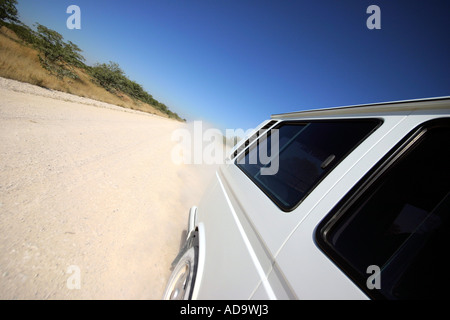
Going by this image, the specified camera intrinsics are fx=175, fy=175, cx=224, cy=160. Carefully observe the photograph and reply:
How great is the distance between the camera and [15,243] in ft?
6.36

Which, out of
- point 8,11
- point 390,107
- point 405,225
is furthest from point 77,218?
point 8,11

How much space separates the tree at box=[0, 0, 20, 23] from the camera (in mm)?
16750

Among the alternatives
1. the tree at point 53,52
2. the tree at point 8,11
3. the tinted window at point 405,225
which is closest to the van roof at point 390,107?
the tinted window at point 405,225

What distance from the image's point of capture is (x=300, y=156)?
1.66m

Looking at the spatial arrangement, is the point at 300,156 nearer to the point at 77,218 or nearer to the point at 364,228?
the point at 364,228

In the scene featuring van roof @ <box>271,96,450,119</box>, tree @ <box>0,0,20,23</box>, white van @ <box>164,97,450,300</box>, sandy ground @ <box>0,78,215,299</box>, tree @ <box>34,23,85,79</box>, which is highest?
tree @ <box>0,0,20,23</box>

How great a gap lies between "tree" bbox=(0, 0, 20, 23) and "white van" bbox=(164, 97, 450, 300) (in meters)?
30.0

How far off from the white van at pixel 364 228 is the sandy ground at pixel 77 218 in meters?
1.53

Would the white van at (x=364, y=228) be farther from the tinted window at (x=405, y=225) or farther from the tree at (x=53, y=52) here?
the tree at (x=53, y=52)

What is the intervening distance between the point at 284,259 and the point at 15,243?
287cm

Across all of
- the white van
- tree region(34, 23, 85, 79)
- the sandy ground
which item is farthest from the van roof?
tree region(34, 23, 85, 79)

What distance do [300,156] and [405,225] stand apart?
0.87 m

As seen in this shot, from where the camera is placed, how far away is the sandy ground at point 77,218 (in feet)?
6.03

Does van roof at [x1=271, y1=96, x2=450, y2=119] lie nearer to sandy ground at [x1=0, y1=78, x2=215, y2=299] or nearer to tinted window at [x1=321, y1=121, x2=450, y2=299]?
tinted window at [x1=321, y1=121, x2=450, y2=299]
